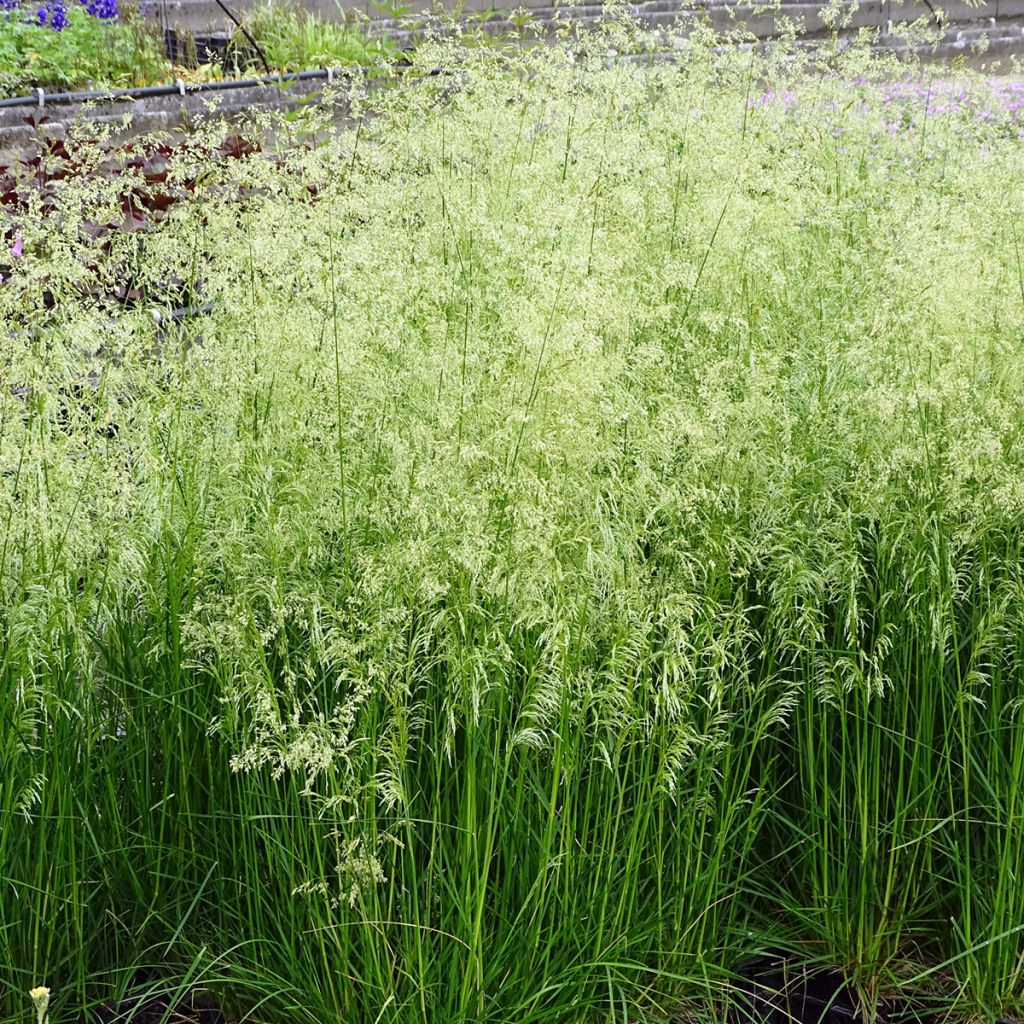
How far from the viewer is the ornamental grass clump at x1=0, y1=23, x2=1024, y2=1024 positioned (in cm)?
226

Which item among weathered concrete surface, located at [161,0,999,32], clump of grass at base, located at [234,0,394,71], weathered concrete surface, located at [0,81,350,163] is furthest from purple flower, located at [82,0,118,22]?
weathered concrete surface, located at [0,81,350,163]

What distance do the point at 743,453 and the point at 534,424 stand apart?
2.24 feet

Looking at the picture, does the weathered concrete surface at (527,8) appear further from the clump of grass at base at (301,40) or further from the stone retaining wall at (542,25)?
the clump of grass at base at (301,40)

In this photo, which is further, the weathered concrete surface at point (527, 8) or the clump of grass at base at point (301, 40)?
the weathered concrete surface at point (527, 8)

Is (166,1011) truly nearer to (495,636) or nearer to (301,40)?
(495,636)

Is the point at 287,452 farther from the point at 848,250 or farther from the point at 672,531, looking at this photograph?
the point at 848,250

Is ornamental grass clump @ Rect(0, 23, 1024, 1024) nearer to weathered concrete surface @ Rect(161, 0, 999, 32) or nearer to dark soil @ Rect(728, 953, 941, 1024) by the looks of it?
dark soil @ Rect(728, 953, 941, 1024)

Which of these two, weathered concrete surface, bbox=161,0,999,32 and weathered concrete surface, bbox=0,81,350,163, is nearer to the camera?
weathered concrete surface, bbox=0,81,350,163

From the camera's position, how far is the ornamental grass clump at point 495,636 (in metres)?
2.26

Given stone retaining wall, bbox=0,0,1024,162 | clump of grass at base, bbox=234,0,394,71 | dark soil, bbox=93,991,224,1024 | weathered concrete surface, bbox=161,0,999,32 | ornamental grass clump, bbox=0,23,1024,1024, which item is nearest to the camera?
ornamental grass clump, bbox=0,23,1024,1024

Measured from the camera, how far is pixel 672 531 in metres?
2.73

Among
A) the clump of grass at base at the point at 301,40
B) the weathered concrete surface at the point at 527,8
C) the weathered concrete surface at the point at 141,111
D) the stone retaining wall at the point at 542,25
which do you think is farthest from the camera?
the weathered concrete surface at the point at 527,8

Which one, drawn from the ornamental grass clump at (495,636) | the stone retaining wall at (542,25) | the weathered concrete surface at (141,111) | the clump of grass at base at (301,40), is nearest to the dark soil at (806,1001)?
the ornamental grass clump at (495,636)

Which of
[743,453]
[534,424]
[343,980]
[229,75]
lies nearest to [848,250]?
[743,453]
